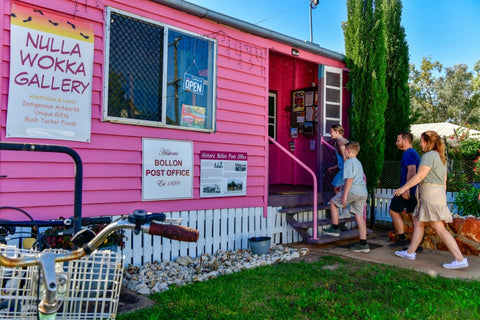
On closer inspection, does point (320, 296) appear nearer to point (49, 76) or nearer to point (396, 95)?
point (49, 76)

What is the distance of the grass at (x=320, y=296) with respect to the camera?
357cm

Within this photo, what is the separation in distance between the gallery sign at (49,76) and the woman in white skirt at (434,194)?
180 inches

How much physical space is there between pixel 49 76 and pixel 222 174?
2.80 m

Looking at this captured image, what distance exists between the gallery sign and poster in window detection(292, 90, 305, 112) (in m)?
5.74

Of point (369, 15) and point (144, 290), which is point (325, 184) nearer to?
point (369, 15)

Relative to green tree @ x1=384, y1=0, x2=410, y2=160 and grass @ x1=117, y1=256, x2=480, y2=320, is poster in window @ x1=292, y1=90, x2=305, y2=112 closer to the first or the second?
green tree @ x1=384, y1=0, x2=410, y2=160

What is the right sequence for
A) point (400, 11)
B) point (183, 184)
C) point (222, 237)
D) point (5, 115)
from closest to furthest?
1. point (5, 115)
2. point (183, 184)
3. point (222, 237)
4. point (400, 11)

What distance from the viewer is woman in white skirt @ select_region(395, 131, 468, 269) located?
17.6ft

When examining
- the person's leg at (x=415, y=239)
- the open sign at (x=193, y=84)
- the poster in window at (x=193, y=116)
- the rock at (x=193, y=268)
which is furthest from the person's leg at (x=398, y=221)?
the open sign at (x=193, y=84)

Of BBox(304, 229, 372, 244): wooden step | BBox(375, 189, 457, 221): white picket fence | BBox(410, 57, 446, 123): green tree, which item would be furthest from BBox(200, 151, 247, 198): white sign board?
BBox(410, 57, 446, 123): green tree

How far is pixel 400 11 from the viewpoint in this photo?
→ 10047 mm

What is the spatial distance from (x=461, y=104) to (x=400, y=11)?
102 feet

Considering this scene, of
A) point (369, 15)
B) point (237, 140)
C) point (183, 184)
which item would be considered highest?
point (369, 15)

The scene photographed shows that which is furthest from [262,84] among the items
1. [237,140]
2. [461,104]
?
[461,104]
